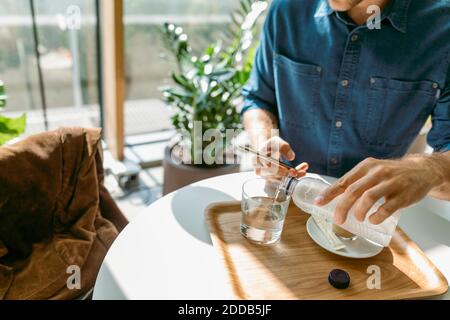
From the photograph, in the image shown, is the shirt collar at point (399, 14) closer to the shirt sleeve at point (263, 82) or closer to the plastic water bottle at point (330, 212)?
the shirt sleeve at point (263, 82)

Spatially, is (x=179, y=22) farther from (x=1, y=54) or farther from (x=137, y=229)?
(x=137, y=229)

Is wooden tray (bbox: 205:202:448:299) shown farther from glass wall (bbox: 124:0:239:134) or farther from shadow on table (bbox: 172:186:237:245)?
glass wall (bbox: 124:0:239:134)

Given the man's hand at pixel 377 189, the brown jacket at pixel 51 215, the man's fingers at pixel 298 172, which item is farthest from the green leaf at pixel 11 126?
the man's hand at pixel 377 189

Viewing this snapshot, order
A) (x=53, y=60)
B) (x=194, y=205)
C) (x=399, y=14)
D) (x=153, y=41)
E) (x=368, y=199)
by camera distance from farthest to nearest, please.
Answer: (x=153, y=41) → (x=53, y=60) → (x=399, y=14) → (x=194, y=205) → (x=368, y=199)

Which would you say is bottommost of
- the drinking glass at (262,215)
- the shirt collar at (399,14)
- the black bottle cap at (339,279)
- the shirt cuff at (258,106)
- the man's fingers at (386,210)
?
the black bottle cap at (339,279)

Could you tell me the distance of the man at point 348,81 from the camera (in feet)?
3.82

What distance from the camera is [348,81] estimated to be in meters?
1.25

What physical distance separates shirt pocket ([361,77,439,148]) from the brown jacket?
2.75 ft

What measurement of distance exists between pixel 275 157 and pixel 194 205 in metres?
0.26

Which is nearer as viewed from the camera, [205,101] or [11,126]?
[11,126]

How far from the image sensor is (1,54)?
2.17m

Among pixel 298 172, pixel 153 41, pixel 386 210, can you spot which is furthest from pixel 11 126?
pixel 153 41

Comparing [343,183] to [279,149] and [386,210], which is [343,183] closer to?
[386,210]

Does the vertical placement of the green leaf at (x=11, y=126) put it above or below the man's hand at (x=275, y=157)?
below
